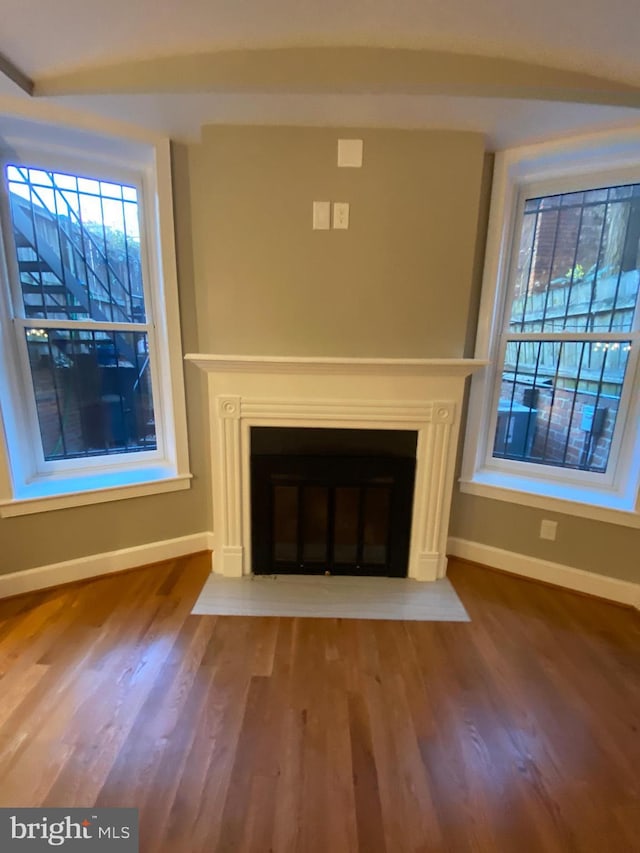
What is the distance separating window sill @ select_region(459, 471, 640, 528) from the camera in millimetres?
2092

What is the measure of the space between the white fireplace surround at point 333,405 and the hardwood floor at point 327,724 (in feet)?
2.09

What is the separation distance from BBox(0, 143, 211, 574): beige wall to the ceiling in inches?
19.2

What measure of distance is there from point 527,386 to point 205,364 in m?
1.88

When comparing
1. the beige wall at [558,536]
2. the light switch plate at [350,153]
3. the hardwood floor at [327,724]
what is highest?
the light switch plate at [350,153]

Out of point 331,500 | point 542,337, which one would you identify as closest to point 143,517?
point 331,500

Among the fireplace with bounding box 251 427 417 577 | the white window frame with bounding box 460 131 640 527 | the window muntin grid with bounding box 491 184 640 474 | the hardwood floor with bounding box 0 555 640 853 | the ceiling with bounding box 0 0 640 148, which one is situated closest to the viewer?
the hardwood floor with bounding box 0 555 640 853

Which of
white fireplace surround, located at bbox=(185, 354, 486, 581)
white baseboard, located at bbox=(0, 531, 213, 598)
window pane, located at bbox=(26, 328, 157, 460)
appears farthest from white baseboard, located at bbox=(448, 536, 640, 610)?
window pane, located at bbox=(26, 328, 157, 460)

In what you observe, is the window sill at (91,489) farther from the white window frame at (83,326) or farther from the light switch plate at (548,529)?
the light switch plate at (548,529)

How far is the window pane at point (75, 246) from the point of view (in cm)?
202

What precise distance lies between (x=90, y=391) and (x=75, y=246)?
787mm

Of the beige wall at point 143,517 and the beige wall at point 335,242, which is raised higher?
the beige wall at point 335,242

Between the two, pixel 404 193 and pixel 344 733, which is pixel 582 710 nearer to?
pixel 344 733

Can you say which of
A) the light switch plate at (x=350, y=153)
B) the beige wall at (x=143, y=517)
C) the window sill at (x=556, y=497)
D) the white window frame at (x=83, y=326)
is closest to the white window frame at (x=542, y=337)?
the window sill at (x=556, y=497)

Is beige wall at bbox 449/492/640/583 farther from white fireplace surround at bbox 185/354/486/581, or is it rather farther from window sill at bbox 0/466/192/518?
window sill at bbox 0/466/192/518
